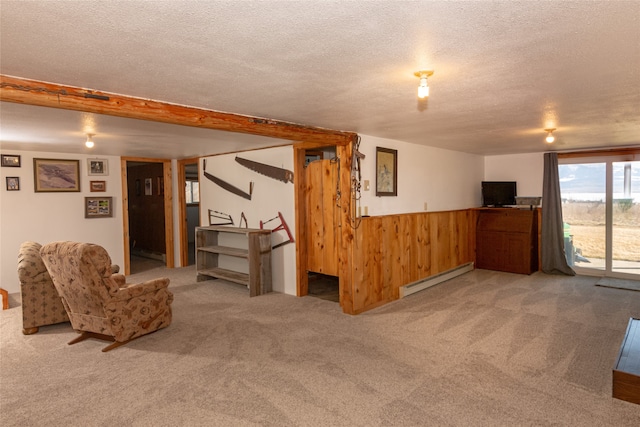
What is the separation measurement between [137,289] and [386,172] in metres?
3.18

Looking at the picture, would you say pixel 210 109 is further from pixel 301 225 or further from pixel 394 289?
pixel 394 289

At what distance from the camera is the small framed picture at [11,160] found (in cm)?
563

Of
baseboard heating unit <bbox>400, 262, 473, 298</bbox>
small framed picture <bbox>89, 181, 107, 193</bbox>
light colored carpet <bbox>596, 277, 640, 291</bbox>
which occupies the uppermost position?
small framed picture <bbox>89, 181, 107, 193</bbox>

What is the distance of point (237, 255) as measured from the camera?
18.4ft

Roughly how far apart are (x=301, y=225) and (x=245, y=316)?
1.49 meters

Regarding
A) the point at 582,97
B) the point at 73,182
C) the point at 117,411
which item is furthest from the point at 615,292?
the point at 73,182

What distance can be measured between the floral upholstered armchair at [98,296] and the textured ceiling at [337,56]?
1216 mm

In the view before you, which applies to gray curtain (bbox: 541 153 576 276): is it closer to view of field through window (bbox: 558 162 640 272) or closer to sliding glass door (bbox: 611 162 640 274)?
view of field through window (bbox: 558 162 640 272)

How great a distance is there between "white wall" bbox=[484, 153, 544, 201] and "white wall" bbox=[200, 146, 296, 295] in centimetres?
421

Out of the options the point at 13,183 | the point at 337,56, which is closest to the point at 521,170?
the point at 337,56

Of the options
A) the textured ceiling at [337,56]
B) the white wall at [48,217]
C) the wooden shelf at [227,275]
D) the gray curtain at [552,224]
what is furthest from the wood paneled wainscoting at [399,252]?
the white wall at [48,217]

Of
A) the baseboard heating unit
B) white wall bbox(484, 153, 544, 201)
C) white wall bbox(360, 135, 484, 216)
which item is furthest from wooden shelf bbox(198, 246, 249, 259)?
white wall bbox(484, 153, 544, 201)

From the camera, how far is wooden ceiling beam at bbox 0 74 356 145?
2215 millimetres

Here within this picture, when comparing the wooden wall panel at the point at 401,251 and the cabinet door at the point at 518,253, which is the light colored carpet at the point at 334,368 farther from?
the cabinet door at the point at 518,253
